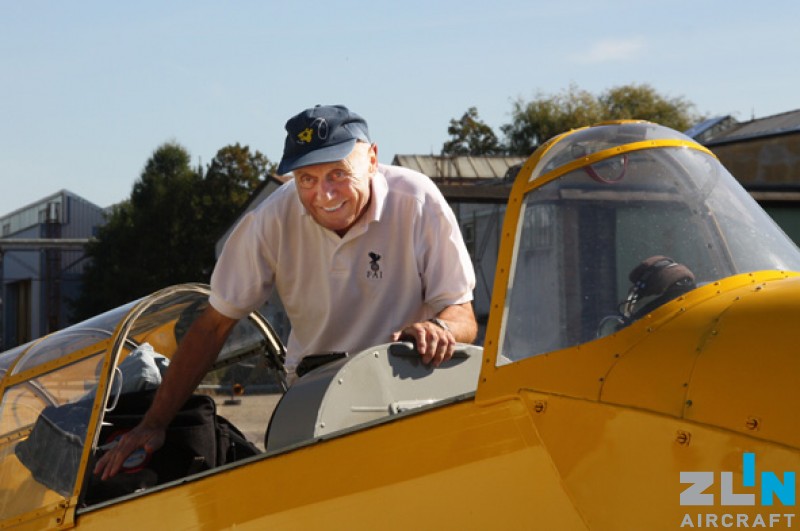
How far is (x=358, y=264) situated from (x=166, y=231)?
5006cm

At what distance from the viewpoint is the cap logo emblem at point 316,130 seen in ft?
Answer: 11.4

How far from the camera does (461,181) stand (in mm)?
36750

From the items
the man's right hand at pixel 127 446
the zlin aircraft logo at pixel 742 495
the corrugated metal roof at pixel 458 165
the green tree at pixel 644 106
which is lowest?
the man's right hand at pixel 127 446

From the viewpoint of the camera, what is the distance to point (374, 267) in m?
3.68

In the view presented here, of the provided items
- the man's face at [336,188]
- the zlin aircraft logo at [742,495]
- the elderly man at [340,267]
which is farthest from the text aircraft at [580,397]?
the man's face at [336,188]

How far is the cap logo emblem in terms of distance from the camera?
3473 millimetres

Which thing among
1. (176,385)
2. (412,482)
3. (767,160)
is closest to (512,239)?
(412,482)

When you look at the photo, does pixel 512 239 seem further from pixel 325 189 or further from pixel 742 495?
pixel 325 189

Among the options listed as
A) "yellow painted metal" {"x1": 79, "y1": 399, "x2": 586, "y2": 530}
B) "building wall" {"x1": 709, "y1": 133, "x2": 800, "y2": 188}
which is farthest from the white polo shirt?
"building wall" {"x1": 709, "y1": 133, "x2": 800, "y2": 188}

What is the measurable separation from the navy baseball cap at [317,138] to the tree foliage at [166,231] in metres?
47.4

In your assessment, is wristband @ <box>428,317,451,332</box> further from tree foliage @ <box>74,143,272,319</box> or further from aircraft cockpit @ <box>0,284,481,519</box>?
tree foliage @ <box>74,143,272,319</box>

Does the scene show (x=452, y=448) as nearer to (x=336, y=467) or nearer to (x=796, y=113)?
(x=336, y=467)

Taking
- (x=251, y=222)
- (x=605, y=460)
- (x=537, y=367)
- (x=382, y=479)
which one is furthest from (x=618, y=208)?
(x=251, y=222)

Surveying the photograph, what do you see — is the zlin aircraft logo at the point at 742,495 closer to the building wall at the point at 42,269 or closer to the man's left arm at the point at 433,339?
the man's left arm at the point at 433,339
